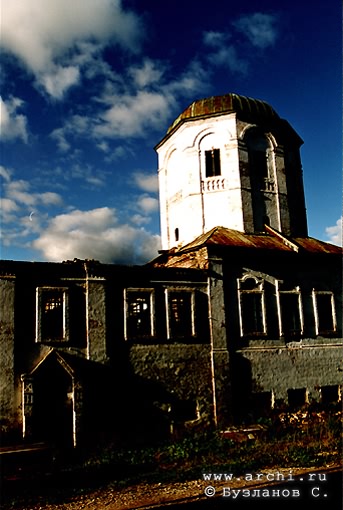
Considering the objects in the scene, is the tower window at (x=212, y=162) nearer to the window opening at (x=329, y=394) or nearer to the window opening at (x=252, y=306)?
the window opening at (x=252, y=306)

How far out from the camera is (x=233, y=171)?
20078mm

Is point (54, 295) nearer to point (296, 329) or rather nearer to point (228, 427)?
point (228, 427)

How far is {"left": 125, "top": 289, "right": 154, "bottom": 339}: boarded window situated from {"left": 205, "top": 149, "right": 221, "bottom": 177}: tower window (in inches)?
286

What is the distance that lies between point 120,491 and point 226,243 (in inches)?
382

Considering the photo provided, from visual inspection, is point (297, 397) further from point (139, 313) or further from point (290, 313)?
point (139, 313)

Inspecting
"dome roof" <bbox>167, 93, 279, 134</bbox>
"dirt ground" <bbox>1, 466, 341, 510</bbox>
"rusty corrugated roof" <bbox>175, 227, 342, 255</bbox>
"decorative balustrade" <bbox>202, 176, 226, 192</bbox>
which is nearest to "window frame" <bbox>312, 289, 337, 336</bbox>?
"rusty corrugated roof" <bbox>175, 227, 342, 255</bbox>

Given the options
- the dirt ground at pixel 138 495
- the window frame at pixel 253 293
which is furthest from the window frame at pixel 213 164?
the dirt ground at pixel 138 495

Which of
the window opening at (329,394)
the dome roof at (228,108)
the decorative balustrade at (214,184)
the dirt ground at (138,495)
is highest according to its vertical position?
the dome roof at (228,108)

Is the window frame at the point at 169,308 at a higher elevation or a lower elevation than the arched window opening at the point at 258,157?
lower

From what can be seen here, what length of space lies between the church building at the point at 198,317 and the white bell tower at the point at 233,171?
60 millimetres

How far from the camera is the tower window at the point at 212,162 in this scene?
20562 millimetres

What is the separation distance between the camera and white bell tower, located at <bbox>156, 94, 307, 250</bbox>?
65.8ft

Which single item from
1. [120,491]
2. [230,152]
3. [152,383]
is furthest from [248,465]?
[230,152]

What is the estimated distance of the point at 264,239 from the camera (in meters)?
19.1
